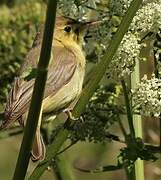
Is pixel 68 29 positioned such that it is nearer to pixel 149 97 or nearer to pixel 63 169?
pixel 63 169

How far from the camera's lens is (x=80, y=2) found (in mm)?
2326

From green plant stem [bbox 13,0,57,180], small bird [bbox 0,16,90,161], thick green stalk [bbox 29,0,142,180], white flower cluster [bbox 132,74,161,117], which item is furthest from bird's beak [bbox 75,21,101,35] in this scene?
green plant stem [bbox 13,0,57,180]

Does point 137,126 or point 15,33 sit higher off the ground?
point 15,33

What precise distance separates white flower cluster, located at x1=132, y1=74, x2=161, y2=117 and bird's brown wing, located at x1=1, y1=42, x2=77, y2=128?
1.20ft

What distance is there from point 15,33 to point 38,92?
1.91 metres

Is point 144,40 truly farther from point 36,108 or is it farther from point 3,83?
point 3,83

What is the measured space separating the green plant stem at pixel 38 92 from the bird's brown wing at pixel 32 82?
23.9 inches

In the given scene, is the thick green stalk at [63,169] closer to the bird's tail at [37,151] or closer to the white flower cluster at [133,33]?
the bird's tail at [37,151]

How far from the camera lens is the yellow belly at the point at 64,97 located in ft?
9.15

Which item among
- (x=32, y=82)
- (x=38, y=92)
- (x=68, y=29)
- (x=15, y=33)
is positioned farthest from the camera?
(x=15, y=33)

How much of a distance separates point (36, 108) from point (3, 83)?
5.42 ft

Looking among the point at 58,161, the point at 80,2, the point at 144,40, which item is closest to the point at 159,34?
the point at 144,40

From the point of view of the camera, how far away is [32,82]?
105 inches

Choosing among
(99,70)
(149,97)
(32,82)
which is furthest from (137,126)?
(99,70)
